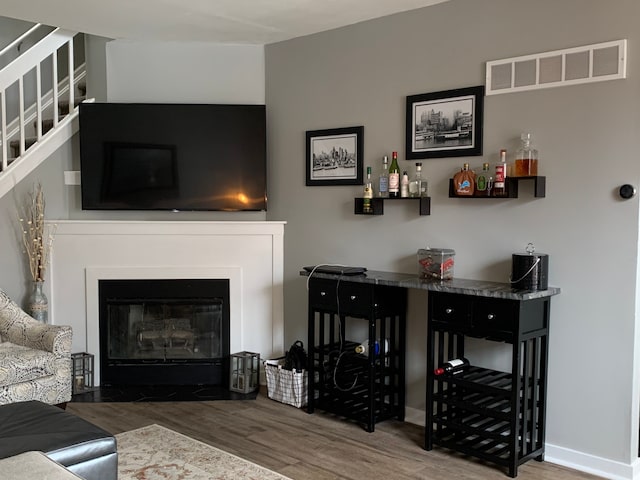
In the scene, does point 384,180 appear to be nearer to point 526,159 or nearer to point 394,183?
point 394,183

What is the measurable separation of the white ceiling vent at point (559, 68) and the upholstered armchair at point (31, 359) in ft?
9.79

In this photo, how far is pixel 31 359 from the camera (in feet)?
12.1

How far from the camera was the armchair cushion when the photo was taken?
11.7 feet

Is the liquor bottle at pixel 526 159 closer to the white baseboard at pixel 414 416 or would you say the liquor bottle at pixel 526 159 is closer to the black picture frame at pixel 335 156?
the black picture frame at pixel 335 156

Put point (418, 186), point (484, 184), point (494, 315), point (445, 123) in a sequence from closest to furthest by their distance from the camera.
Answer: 1. point (494, 315)
2. point (484, 184)
3. point (445, 123)
4. point (418, 186)

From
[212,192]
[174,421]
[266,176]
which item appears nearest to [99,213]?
[212,192]

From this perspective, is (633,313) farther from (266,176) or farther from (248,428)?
(266,176)

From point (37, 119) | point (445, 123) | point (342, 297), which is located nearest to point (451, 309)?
point (342, 297)

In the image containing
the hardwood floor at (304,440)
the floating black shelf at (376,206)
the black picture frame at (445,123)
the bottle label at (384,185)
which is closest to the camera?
the hardwood floor at (304,440)

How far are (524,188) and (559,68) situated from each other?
25.2 inches

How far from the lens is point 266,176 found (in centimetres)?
470

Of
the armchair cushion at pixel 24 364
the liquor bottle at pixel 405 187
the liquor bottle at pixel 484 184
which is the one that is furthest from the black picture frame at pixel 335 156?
the armchair cushion at pixel 24 364

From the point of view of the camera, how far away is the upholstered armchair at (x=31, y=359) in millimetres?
3598

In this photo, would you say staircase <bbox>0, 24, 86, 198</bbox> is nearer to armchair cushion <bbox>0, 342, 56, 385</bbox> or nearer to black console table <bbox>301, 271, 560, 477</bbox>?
armchair cushion <bbox>0, 342, 56, 385</bbox>
